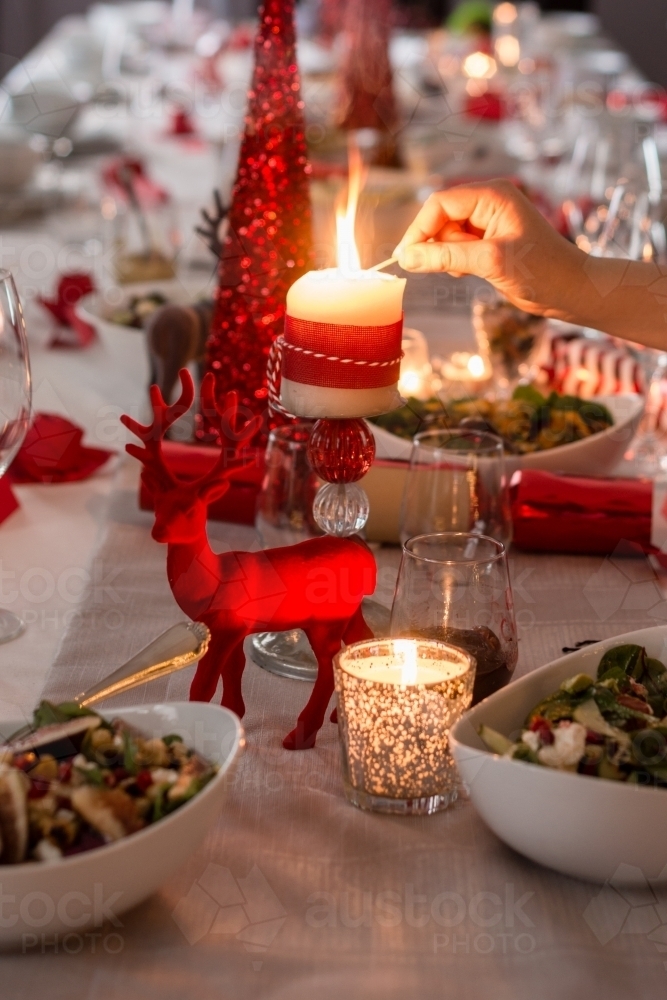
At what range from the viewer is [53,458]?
3.51 ft

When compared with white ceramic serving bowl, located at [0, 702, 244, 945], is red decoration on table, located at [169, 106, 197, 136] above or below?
above

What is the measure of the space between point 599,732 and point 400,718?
95 millimetres

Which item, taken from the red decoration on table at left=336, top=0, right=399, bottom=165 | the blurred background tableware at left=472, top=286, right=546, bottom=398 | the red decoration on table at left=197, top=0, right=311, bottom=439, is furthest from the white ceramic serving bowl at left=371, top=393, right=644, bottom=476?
the red decoration on table at left=336, top=0, right=399, bottom=165

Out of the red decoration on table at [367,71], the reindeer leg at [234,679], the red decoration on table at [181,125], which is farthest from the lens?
the red decoration on table at [181,125]

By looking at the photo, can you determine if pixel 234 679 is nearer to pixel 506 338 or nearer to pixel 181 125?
pixel 506 338

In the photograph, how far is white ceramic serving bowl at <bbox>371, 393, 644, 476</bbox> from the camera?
0.97 metres

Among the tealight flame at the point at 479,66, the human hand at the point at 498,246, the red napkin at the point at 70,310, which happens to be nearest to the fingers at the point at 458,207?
the human hand at the point at 498,246

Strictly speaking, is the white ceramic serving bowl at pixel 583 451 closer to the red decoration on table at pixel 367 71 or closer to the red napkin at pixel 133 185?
the red napkin at pixel 133 185

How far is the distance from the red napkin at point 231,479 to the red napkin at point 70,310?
496mm

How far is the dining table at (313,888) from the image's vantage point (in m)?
0.49

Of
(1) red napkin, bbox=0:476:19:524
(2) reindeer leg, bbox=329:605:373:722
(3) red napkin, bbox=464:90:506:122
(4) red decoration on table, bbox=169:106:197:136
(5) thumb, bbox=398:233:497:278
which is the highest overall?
(5) thumb, bbox=398:233:497:278

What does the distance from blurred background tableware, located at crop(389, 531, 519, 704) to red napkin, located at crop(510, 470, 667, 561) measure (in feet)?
0.86

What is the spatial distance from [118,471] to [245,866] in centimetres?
59

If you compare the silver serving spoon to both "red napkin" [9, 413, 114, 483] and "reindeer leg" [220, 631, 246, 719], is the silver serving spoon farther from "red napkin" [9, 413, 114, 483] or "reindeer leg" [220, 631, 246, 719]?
"red napkin" [9, 413, 114, 483]
